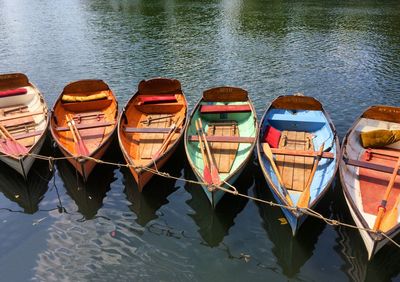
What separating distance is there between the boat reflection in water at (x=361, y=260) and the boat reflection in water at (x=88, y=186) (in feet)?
28.0

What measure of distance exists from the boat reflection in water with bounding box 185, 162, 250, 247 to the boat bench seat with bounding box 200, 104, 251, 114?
376 centimetres

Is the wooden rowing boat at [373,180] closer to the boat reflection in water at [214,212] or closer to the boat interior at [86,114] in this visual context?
the boat reflection in water at [214,212]

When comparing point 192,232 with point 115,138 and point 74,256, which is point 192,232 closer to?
point 74,256

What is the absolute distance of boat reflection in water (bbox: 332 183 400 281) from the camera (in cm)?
1081

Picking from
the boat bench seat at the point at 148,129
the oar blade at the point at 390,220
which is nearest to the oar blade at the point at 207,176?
the boat bench seat at the point at 148,129

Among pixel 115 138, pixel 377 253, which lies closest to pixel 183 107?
pixel 115 138

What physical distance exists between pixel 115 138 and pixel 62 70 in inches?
597

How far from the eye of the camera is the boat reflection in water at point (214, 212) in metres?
12.5

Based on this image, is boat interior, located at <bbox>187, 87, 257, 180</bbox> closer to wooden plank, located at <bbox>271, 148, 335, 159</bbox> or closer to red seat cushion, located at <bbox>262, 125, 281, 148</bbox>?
red seat cushion, located at <bbox>262, 125, 281, 148</bbox>

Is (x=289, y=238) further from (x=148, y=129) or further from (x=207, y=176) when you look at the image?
(x=148, y=129)

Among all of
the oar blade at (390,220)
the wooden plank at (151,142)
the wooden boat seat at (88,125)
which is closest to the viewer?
the oar blade at (390,220)

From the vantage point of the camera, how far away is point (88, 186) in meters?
14.7

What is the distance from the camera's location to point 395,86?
2569 centimetres

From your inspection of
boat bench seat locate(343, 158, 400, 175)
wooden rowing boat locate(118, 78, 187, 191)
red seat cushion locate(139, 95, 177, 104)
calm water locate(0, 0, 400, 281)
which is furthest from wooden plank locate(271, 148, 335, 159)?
red seat cushion locate(139, 95, 177, 104)
